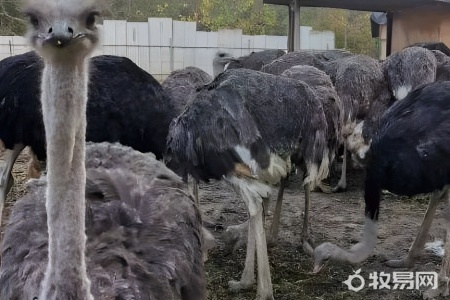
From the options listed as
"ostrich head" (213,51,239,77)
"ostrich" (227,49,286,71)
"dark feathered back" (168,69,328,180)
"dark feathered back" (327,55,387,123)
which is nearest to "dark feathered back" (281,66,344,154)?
"dark feathered back" (168,69,328,180)

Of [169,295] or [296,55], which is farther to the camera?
[296,55]

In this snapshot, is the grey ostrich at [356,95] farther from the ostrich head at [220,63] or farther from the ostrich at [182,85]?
the ostrich head at [220,63]

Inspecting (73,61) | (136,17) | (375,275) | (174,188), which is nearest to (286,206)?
(375,275)

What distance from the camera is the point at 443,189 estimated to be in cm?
368

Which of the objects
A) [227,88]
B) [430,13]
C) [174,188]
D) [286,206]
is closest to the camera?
[174,188]

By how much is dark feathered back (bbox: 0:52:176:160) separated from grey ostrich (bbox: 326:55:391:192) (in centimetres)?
212

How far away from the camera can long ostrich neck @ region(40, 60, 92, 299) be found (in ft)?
5.89

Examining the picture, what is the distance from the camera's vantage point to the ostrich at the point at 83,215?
5.83 ft

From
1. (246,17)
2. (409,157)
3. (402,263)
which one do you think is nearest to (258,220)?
(409,157)

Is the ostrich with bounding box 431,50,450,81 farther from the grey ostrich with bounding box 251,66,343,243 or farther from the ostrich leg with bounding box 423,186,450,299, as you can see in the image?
the ostrich leg with bounding box 423,186,450,299

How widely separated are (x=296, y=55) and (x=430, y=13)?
5601 mm

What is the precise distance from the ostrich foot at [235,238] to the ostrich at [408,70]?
2244 mm

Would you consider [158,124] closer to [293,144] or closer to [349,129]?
[293,144]

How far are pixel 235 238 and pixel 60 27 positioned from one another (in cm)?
291
